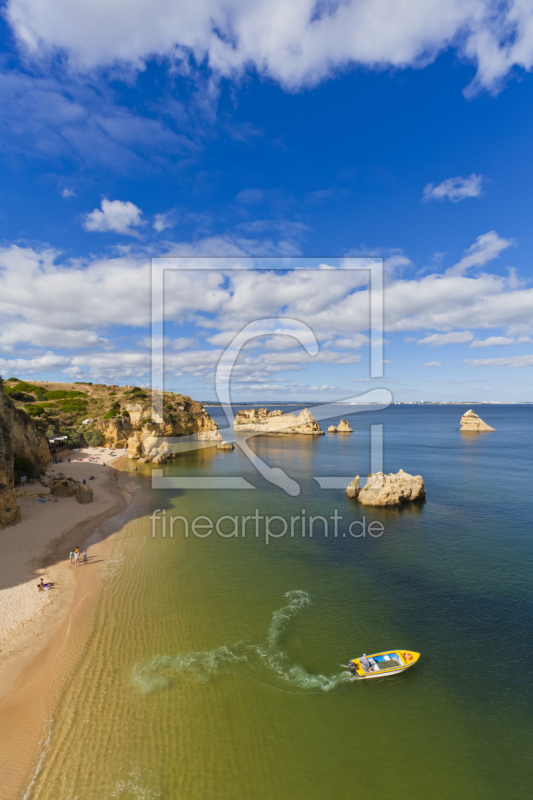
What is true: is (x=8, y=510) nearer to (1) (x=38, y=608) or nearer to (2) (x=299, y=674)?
(1) (x=38, y=608)

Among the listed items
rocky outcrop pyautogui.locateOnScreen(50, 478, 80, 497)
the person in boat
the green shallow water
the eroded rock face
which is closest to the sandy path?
the eroded rock face

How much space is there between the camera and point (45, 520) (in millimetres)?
34031

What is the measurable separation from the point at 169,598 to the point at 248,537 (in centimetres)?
1122

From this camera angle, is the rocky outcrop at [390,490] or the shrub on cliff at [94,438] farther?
the shrub on cliff at [94,438]

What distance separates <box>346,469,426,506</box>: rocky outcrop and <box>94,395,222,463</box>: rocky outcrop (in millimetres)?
45695

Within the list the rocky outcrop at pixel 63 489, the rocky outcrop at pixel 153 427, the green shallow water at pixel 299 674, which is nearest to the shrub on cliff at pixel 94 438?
the rocky outcrop at pixel 153 427

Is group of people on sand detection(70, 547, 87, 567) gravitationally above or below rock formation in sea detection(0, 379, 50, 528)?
below

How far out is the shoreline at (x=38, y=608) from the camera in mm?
14289

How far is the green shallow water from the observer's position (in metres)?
12.8

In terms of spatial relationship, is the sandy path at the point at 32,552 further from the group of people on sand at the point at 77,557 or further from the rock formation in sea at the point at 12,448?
the rock formation in sea at the point at 12,448

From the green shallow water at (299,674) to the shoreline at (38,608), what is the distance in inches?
31.8

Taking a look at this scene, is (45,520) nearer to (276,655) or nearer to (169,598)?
(169,598)

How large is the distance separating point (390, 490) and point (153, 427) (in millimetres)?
56691

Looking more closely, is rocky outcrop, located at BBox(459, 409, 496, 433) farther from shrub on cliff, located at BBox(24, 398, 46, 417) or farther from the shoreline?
shrub on cliff, located at BBox(24, 398, 46, 417)
